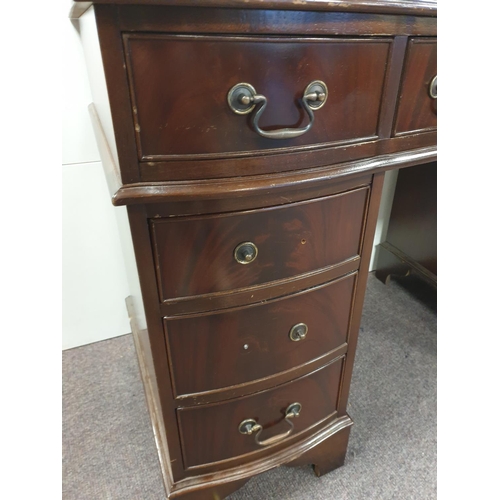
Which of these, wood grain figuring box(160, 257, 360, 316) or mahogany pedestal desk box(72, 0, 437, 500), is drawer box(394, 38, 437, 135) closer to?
mahogany pedestal desk box(72, 0, 437, 500)

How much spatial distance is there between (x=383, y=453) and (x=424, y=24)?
0.98 metres

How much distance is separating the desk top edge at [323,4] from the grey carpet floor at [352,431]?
986 mm

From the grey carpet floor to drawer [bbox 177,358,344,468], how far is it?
21 centimetres

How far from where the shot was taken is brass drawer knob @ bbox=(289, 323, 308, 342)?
0.71m

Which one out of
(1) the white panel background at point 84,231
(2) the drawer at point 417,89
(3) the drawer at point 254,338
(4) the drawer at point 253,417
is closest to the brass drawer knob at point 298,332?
(3) the drawer at point 254,338

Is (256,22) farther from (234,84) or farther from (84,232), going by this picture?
(84,232)

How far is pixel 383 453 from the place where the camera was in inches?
40.2

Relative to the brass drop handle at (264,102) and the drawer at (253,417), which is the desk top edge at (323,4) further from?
the drawer at (253,417)

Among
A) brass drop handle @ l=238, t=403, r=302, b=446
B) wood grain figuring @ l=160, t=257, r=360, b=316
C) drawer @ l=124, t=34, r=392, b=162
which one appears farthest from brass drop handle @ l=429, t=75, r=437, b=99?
brass drop handle @ l=238, t=403, r=302, b=446

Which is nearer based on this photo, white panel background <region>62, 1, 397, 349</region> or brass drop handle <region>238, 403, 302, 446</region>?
brass drop handle <region>238, 403, 302, 446</region>

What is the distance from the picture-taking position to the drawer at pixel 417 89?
56cm

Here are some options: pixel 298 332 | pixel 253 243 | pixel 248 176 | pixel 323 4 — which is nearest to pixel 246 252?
pixel 253 243

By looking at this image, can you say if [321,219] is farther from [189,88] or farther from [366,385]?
[366,385]

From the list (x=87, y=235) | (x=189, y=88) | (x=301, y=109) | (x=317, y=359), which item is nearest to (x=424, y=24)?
(x=301, y=109)
